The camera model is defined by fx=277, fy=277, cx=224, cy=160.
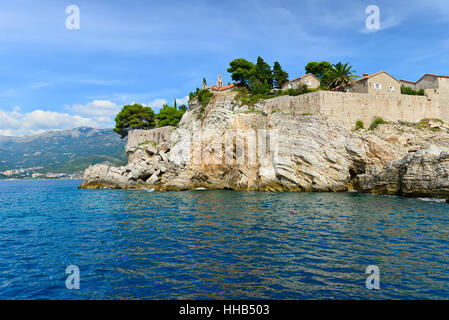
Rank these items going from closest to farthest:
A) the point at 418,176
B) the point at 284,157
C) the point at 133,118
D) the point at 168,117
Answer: the point at 418,176 < the point at 284,157 < the point at 133,118 < the point at 168,117

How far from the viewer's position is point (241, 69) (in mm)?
47562

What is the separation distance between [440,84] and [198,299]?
4311 cm

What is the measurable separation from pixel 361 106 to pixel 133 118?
131 ft

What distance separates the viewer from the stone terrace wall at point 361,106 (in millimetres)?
32500

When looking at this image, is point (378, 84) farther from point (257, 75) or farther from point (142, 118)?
point (142, 118)

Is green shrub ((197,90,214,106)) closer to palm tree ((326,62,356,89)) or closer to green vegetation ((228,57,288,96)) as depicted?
green vegetation ((228,57,288,96))

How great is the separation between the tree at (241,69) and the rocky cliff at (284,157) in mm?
5377

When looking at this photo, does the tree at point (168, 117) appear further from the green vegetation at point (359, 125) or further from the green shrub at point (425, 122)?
the green shrub at point (425, 122)

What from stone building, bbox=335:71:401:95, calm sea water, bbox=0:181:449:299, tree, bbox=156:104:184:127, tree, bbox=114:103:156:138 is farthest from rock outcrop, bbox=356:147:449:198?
tree, bbox=114:103:156:138

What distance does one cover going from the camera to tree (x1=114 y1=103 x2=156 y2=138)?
53.5 m

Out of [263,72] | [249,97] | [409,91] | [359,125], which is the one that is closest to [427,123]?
[409,91]

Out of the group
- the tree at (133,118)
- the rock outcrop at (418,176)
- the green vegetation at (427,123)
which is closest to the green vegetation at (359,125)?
the green vegetation at (427,123)

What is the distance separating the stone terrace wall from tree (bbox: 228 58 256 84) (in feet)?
45.3
